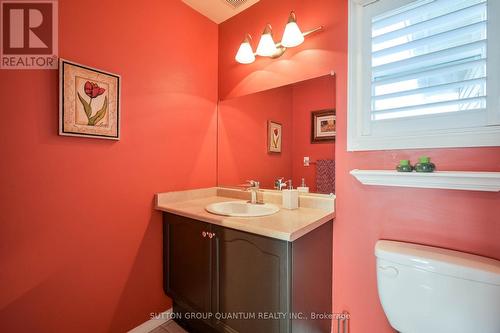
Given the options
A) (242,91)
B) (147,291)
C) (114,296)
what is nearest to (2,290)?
(114,296)

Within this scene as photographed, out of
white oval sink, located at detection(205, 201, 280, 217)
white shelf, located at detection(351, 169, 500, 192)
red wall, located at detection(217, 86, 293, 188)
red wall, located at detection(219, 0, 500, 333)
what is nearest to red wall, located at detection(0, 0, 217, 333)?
red wall, located at detection(217, 86, 293, 188)

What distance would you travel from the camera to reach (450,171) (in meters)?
0.96

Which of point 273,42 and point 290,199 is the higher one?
point 273,42

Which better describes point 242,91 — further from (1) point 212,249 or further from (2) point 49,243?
(2) point 49,243

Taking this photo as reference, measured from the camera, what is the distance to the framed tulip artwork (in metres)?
1.13

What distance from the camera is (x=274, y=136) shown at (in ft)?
5.45

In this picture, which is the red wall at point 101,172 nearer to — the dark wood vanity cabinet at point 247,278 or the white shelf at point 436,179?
the dark wood vanity cabinet at point 247,278

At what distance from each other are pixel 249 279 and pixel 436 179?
0.97m

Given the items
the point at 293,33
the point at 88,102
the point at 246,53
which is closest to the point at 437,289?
the point at 293,33

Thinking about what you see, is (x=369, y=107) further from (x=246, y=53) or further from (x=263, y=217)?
(x=246, y=53)

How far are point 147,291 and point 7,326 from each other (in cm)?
65

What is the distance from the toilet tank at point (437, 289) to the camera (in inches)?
32.3

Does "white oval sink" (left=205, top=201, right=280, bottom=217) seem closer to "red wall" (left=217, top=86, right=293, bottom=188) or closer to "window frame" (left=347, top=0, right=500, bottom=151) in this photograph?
"red wall" (left=217, top=86, right=293, bottom=188)

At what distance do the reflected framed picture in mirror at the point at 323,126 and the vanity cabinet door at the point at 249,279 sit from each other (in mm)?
737
